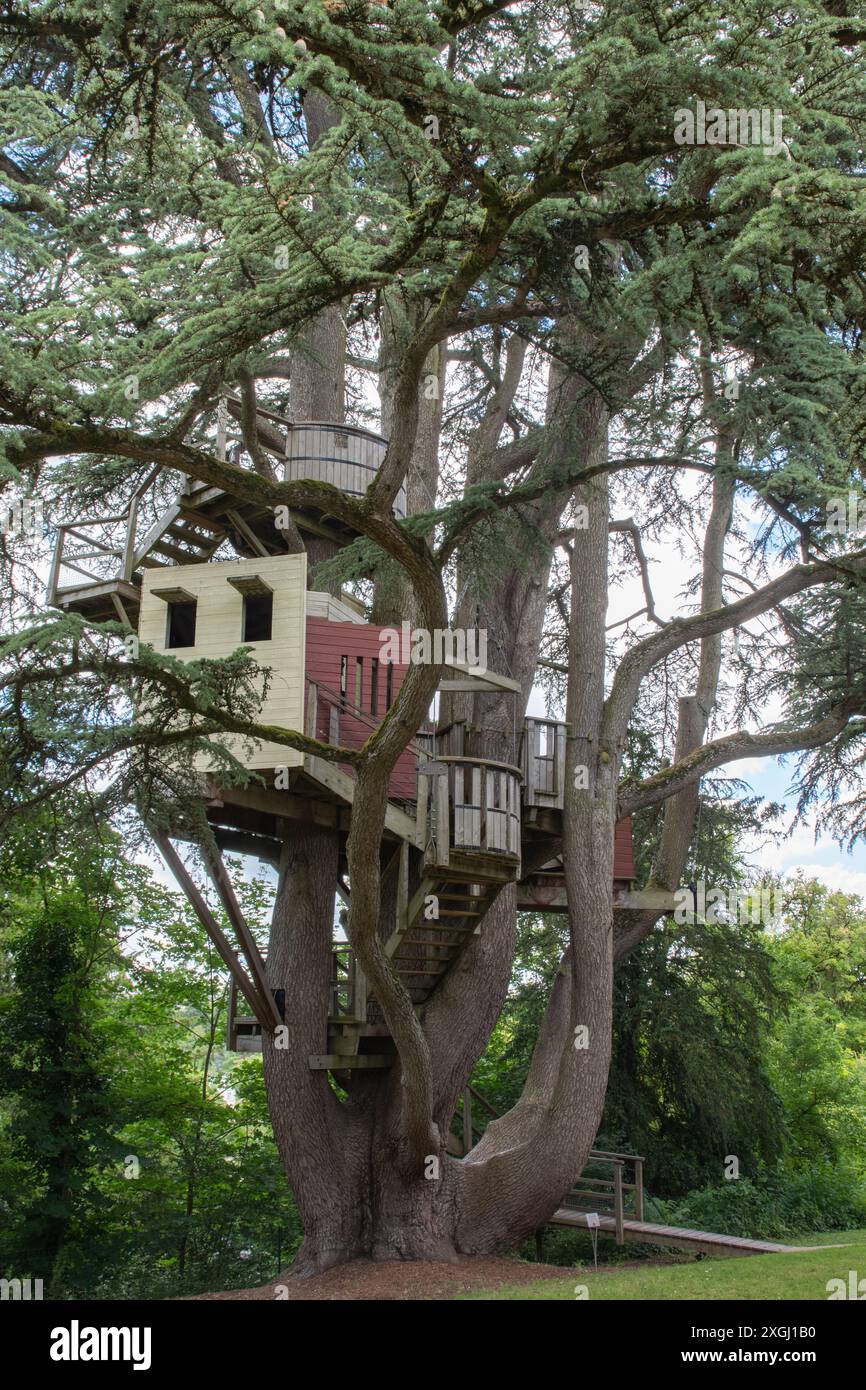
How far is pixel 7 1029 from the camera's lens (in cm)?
1428

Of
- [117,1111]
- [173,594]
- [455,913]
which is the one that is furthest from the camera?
[117,1111]

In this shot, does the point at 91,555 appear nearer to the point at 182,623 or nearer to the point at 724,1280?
the point at 182,623

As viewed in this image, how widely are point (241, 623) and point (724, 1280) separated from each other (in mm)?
7323

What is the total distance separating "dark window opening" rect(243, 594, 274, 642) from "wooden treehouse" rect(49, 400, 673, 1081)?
0.06ft

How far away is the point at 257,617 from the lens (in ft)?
41.8

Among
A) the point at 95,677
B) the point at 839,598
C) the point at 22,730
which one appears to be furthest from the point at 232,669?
the point at 839,598

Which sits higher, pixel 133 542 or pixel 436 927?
pixel 133 542

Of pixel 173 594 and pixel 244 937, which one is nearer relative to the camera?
pixel 244 937

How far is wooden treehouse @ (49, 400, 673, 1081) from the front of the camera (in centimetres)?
1163

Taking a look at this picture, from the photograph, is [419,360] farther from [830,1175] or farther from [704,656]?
[830,1175]

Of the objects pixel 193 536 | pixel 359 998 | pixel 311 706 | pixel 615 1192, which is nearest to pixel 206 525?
pixel 193 536

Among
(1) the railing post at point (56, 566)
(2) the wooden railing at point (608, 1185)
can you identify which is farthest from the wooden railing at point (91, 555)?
(2) the wooden railing at point (608, 1185)

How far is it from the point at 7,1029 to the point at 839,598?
10.1m

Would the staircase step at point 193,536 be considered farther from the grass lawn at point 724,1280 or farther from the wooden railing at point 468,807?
the grass lawn at point 724,1280
